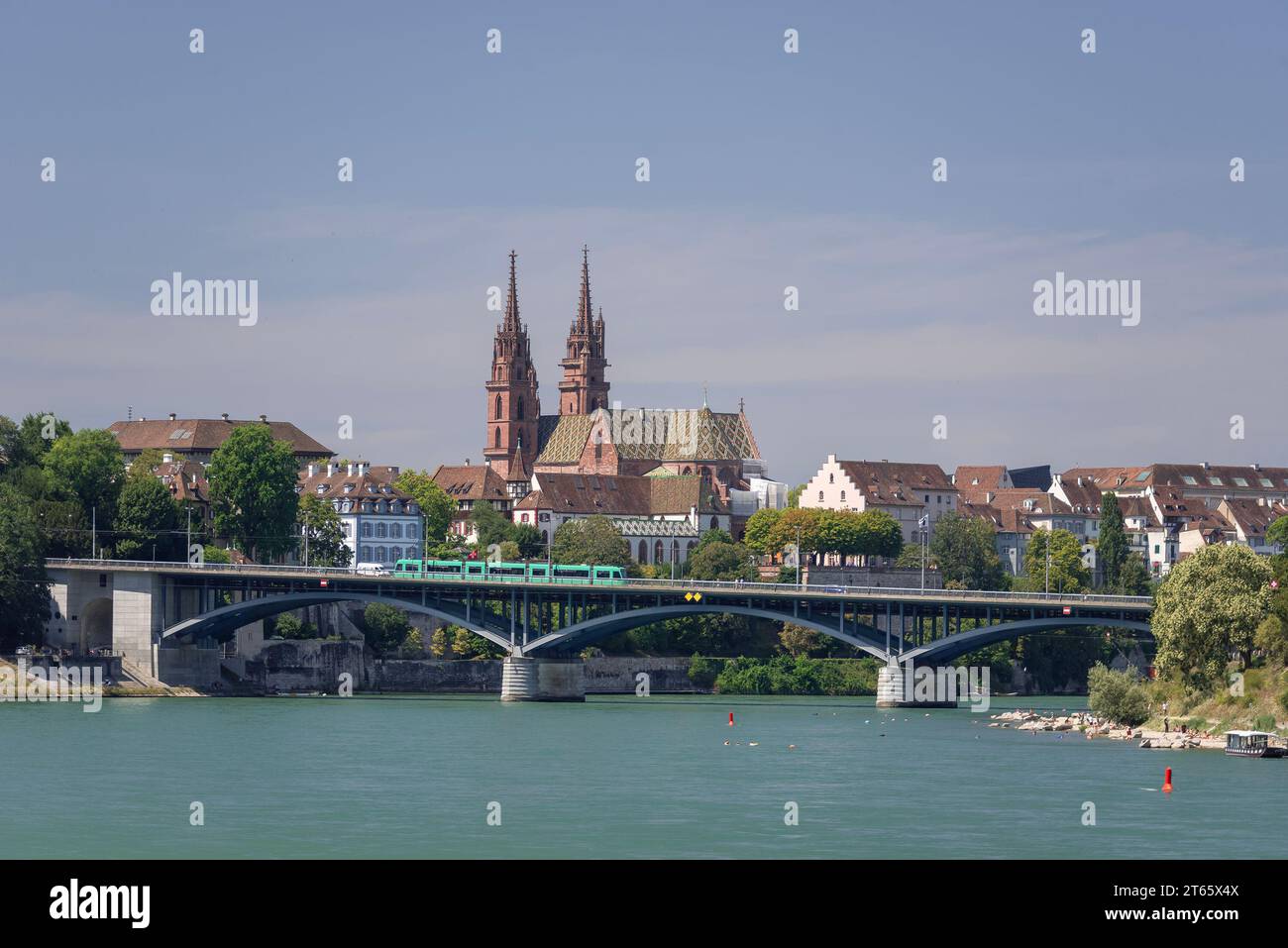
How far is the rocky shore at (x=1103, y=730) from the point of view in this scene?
3292 inches

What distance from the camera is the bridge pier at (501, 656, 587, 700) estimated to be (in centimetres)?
11550

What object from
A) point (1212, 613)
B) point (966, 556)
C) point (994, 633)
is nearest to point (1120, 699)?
point (1212, 613)

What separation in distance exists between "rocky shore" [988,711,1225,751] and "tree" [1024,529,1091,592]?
51255mm

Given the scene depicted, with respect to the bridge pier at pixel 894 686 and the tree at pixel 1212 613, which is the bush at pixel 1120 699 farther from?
the bridge pier at pixel 894 686

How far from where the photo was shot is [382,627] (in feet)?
447

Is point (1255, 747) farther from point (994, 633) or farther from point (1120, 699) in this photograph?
point (994, 633)

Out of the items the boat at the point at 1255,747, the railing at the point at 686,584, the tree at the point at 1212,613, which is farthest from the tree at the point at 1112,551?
the boat at the point at 1255,747

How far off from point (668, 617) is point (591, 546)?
5335 centimetres

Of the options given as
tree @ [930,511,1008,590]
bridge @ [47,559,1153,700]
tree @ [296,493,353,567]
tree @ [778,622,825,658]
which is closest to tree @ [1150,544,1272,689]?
bridge @ [47,559,1153,700]

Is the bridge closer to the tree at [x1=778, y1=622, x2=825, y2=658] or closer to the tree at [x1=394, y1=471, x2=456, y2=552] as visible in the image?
the tree at [x1=778, y1=622, x2=825, y2=658]
